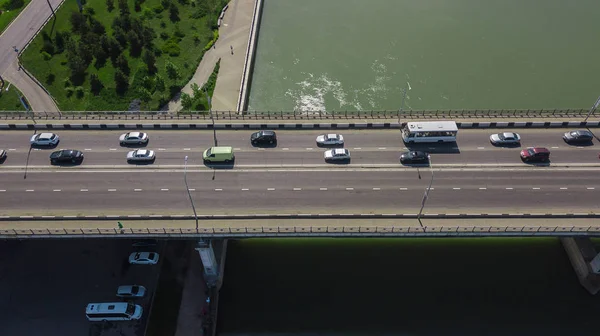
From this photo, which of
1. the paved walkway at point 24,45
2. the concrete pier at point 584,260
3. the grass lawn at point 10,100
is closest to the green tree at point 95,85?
the paved walkway at point 24,45

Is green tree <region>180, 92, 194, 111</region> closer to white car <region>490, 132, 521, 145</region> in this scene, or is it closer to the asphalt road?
the asphalt road

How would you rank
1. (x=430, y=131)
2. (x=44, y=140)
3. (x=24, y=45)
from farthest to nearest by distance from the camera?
1. (x=24, y=45)
2. (x=44, y=140)
3. (x=430, y=131)

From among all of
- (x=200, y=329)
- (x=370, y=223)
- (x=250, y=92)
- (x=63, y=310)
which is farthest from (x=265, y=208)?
(x=250, y=92)

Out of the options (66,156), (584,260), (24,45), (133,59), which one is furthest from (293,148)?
(24,45)

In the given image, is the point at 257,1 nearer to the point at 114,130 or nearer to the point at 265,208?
the point at 114,130

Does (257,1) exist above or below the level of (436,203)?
above

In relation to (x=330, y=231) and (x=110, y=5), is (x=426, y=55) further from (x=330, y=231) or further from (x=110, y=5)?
(x=110, y=5)
